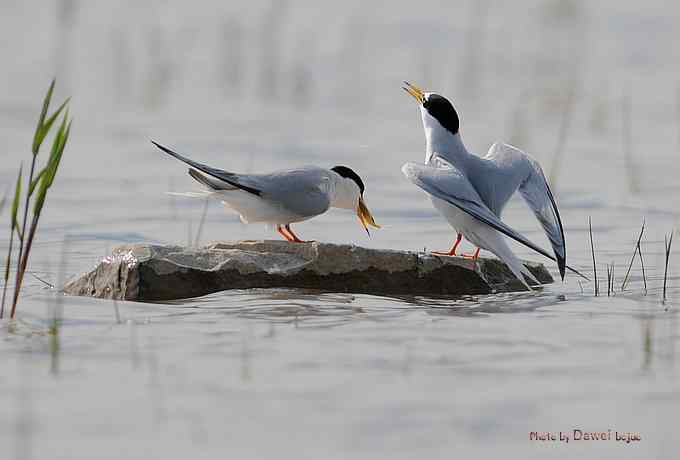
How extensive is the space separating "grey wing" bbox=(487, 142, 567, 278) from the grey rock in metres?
0.21

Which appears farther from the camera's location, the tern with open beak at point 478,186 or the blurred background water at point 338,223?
the tern with open beak at point 478,186

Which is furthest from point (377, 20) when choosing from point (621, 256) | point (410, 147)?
point (621, 256)

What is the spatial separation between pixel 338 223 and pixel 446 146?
1804 mm

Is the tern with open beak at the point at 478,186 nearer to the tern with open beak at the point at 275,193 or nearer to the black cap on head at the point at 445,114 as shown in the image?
the black cap on head at the point at 445,114

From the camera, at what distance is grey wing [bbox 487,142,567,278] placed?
579 centimetres

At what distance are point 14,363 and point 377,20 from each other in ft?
44.5

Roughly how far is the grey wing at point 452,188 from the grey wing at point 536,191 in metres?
0.20

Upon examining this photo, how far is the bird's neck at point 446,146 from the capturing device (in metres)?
6.07

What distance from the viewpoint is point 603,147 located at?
11.2 meters

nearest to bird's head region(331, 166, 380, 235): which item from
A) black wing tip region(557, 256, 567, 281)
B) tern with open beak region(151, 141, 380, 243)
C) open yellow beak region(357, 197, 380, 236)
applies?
open yellow beak region(357, 197, 380, 236)

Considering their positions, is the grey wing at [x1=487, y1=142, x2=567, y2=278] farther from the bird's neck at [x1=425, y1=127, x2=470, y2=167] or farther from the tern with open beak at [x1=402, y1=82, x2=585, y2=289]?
the bird's neck at [x1=425, y1=127, x2=470, y2=167]

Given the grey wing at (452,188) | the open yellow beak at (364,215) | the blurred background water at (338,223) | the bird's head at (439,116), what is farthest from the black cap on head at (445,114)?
the blurred background water at (338,223)

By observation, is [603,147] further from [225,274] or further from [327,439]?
[327,439]

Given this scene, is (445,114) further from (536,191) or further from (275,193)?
(275,193)
